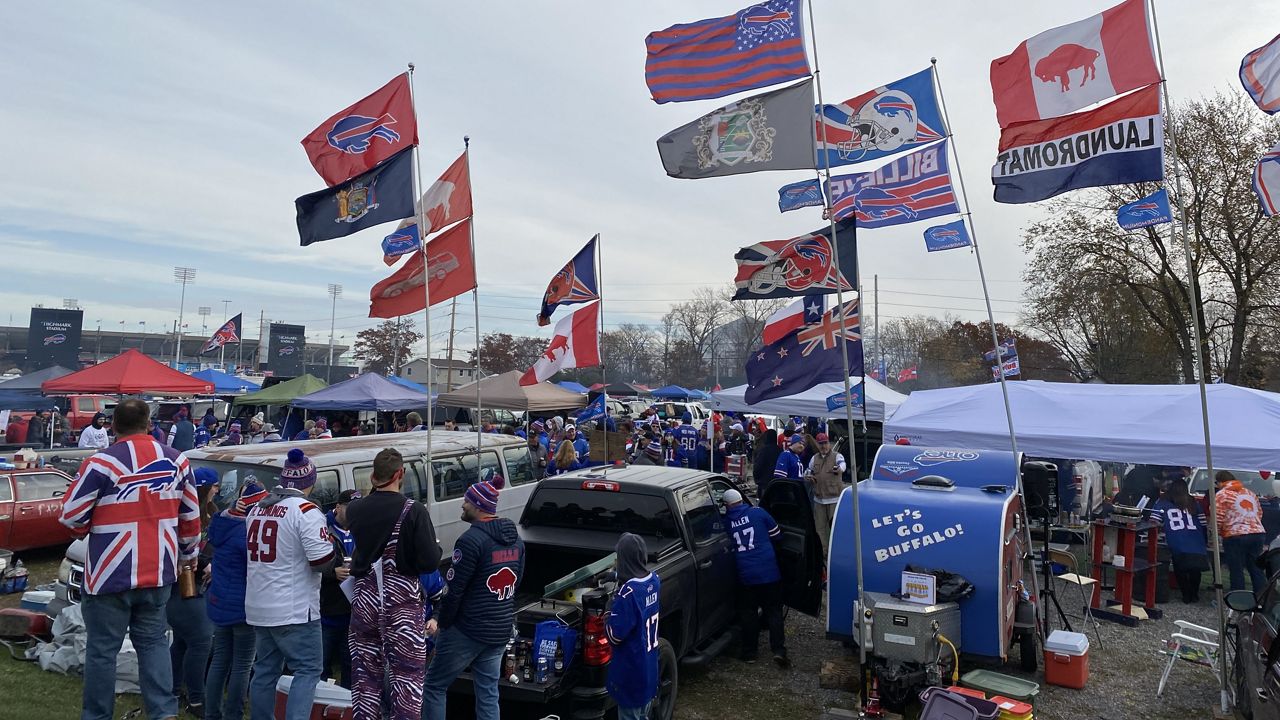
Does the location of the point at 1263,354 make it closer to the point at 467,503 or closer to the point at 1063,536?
the point at 1063,536

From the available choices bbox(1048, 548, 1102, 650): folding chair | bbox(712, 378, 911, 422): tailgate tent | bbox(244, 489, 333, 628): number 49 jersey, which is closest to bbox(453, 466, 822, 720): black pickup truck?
bbox(244, 489, 333, 628): number 49 jersey

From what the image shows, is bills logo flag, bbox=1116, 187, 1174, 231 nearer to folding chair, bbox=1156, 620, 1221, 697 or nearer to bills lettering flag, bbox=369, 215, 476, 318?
folding chair, bbox=1156, 620, 1221, 697

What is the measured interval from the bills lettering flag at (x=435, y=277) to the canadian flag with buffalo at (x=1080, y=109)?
5.77 meters

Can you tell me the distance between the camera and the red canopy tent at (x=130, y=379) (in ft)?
55.5

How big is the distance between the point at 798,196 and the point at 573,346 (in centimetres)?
423

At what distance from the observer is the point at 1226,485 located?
9.39 meters

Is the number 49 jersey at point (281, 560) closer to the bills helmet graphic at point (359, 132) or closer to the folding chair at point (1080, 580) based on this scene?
the bills helmet graphic at point (359, 132)

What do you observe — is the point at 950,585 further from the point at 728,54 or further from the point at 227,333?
the point at 227,333

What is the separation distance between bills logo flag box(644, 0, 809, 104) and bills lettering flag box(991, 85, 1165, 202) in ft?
8.16

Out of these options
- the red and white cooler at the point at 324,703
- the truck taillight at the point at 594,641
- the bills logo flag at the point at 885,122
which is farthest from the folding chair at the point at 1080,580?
the red and white cooler at the point at 324,703

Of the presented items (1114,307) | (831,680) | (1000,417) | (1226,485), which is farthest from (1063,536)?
(1114,307)

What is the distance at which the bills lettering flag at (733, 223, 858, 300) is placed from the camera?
689cm

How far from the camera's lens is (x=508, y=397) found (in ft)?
66.0

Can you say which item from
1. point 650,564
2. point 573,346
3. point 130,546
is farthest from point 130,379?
point 650,564
